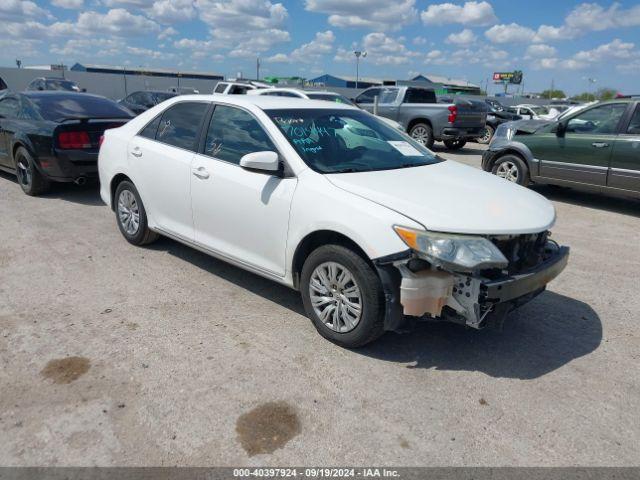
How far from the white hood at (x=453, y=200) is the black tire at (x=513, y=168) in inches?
203

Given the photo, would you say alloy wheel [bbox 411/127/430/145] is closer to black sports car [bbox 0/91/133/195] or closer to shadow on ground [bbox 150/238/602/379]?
black sports car [bbox 0/91/133/195]

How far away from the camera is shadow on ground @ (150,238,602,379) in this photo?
11.4ft

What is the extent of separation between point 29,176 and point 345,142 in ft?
18.8

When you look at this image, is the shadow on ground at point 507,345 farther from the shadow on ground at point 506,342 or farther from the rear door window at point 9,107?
the rear door window at point 9,107

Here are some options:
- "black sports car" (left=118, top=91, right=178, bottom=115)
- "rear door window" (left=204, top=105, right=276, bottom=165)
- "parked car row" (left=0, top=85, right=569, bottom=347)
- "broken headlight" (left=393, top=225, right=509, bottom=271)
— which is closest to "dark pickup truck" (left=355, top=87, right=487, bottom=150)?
"black sports car" (left=118, top=91, right=178, bottom=115)

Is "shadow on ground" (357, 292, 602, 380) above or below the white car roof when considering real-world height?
below

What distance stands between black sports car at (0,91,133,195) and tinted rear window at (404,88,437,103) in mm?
9544

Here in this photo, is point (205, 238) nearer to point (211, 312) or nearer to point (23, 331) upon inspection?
point (211, 312)

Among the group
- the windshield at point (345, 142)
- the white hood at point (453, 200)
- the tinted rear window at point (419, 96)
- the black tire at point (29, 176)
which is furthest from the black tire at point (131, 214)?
the tinted rear window at point (419, 96)

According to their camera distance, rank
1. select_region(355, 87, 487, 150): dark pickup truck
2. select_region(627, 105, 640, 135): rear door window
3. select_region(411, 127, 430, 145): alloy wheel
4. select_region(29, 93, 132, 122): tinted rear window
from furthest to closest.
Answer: select_region(411, 127, 430, 145): alloy wheel, select_region(355, 87, 487, 150): dark pickup truck, select_region(29, 93, 132, 122): tinted rear window, select_region(627, 105, 640, 135): rear door window

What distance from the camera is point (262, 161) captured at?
3641 millimetres

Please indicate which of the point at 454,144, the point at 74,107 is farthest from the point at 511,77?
the point at 74,107

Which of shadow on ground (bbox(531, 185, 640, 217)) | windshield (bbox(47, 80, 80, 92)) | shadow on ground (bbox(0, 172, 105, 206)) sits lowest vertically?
shadow on ground (bbox(0, 172, 105, 206))

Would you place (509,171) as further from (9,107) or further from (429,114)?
(9,107)
